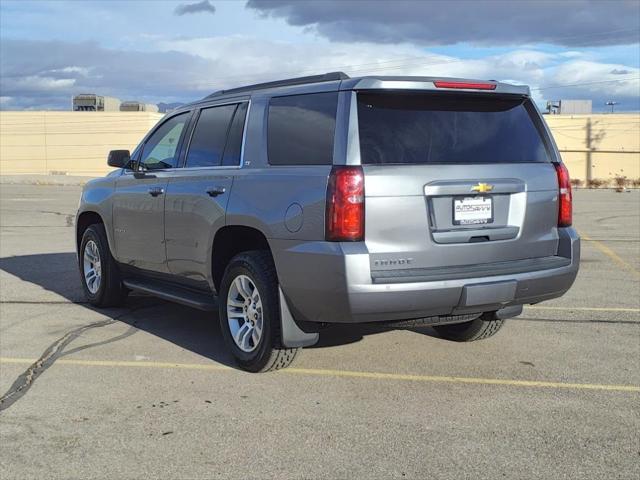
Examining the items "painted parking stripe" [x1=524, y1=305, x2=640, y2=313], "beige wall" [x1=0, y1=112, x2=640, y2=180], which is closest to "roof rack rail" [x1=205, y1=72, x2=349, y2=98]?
"painted parking stripe" [x1=524, y1=305, x2=640, y2=313]

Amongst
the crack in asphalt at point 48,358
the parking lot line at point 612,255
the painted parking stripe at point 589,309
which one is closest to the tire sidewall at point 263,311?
the crack in asphalt at point 48,358

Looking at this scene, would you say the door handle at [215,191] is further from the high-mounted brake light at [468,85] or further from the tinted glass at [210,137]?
the high-mounted brake light at [468,85]

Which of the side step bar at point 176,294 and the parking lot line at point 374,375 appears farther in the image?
the side step bar at point 176,294

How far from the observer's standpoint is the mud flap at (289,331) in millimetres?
4879

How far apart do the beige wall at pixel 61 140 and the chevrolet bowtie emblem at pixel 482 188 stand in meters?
70.4

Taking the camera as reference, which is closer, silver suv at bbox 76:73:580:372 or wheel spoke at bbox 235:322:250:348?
silver suv at bbox 76:73:580:372

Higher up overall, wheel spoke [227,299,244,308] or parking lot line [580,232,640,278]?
wheel spoke [227,299,244,308]

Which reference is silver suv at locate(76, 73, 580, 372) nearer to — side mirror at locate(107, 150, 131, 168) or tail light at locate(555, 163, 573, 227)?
tail light at locate(555, 163, 573, 227)

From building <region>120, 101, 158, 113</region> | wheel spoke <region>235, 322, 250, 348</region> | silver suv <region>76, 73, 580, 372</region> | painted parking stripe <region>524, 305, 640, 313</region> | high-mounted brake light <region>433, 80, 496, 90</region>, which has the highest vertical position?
building <region>120, 101, 158, 113</region>

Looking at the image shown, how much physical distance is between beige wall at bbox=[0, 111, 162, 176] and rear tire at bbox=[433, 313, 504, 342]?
227 feet

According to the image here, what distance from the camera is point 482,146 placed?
4996 mm

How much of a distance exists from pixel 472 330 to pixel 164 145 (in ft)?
10.4

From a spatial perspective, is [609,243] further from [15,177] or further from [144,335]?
[15,177]

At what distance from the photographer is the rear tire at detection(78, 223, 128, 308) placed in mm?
7316
